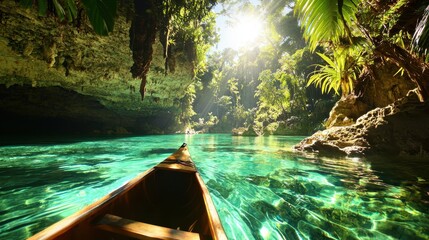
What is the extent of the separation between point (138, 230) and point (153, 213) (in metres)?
1.24

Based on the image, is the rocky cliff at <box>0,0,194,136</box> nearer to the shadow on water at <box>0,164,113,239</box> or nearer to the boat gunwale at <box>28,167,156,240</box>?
the shadow on water at <box>0,164,113,239</box>

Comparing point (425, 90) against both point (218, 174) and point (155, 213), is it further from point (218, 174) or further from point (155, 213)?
point (155, 213)

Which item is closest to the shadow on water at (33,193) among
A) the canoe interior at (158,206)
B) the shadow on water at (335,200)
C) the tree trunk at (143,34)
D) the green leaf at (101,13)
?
the canoe interior at (158,206)

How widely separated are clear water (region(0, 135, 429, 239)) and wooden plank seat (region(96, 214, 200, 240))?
99 cm

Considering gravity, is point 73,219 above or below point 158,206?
above

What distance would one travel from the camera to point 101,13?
307cm

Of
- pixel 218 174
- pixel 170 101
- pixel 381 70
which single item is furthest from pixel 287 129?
pixel 218 174

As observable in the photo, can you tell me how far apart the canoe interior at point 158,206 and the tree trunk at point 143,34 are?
8.56 meters

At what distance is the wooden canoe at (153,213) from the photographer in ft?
4.86

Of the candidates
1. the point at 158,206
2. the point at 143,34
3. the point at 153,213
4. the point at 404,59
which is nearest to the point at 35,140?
the point at 143,34

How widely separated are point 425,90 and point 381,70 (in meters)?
3.93

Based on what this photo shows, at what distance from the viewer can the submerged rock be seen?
19.9 feet

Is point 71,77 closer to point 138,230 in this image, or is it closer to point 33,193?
point 33,193

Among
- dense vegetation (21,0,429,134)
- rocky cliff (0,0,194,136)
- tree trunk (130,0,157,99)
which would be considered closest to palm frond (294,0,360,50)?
dense vegetation (21,0,429,134)
